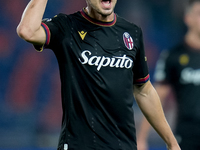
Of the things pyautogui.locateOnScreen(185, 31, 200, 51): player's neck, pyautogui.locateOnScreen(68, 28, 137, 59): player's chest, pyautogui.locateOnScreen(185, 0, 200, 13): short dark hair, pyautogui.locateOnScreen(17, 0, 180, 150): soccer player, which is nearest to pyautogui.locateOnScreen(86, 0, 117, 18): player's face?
pyautogui.locateOnScreen(17, 0, 180, 150): soccer player

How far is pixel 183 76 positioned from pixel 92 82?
104 inches

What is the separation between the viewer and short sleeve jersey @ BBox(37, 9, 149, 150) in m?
2.51

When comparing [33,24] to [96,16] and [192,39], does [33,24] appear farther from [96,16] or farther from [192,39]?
[192,39]

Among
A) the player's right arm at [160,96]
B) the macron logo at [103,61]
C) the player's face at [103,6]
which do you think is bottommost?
the player's right arm at [160,96]

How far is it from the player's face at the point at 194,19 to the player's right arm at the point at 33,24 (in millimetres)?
3191

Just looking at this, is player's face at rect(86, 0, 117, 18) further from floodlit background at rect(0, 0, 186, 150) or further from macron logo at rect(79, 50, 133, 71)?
floodlit background at rect(0, 0, 186, 150)

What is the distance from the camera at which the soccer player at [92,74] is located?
251 cm

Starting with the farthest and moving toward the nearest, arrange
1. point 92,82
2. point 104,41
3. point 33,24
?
point 104,41, point 92,82, point 33,24

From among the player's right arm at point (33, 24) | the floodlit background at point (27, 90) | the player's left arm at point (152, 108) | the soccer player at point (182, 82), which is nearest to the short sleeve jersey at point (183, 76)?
the soccer player at point (182, 82)

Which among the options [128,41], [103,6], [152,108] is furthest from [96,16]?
[152,108]

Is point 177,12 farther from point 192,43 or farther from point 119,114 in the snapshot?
point 119,114

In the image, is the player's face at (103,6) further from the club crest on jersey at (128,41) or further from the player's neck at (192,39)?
the player's neck at (192,39)

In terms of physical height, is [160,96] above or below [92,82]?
below

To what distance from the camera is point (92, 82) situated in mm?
2529
